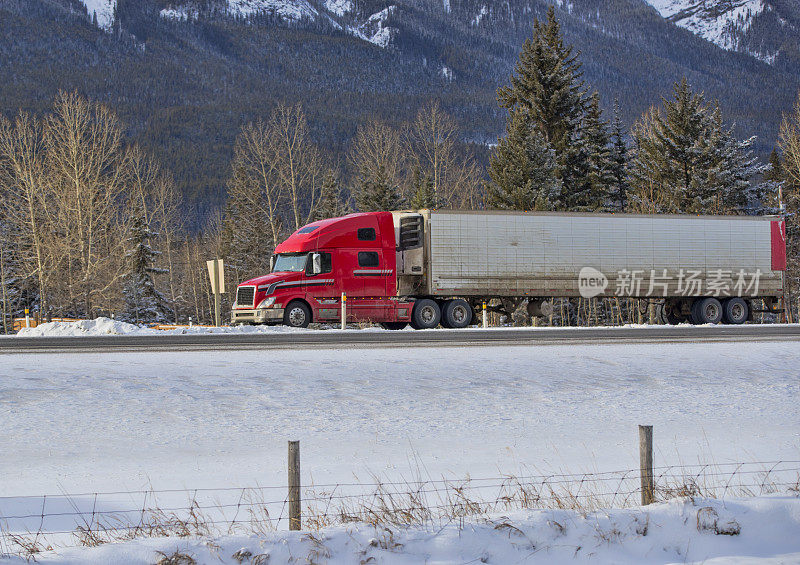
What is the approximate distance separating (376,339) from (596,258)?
424 inches

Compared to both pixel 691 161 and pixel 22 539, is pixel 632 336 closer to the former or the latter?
pixel 22 539

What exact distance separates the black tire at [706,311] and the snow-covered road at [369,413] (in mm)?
12605

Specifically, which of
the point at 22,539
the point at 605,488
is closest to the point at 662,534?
the point at 605,488

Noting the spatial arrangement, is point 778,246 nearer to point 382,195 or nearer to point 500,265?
point 500,265

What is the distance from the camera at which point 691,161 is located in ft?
180

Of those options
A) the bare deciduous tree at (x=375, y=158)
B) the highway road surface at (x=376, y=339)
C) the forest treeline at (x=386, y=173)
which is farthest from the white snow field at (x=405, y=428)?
the bare deciduous tree at (x=375, y=158)

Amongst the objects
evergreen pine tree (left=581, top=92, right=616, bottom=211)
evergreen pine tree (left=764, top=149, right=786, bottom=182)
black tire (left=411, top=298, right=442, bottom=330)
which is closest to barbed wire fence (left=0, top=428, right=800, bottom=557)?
black tire (left=411, top=298, right=442, bottom=330)

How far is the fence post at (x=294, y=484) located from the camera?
23.7 ft

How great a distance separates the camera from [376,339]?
22.3 m

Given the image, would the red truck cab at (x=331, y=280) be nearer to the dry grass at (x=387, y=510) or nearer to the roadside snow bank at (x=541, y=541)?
the dry grass at (x=387, y=510)

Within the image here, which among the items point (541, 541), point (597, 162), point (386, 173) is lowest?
point (541, 541)

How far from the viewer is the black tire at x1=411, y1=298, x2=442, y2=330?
2806cm

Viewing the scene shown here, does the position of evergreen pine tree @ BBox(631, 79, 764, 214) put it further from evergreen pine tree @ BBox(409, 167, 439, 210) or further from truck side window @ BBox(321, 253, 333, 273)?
truck side window @ BBox(321, 253, 333, 273)

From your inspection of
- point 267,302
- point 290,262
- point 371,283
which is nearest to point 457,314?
point 371,283
